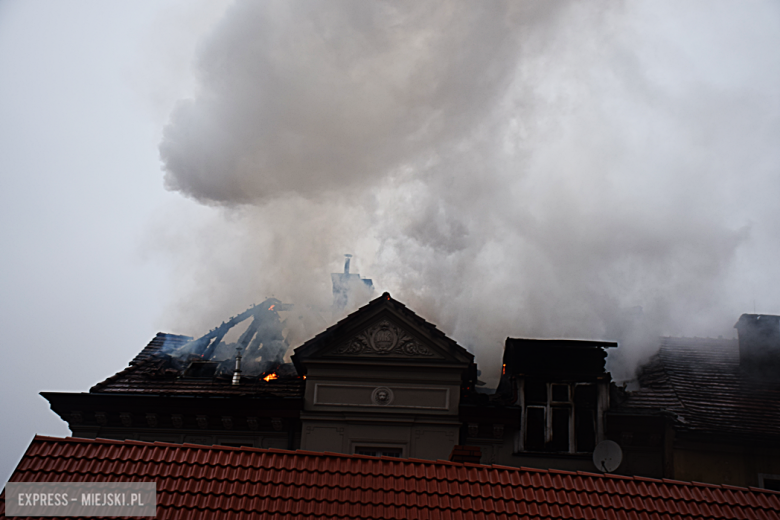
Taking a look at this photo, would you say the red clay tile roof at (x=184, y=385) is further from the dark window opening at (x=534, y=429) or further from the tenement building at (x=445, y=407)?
the dark window opening at (x=534, y=429)

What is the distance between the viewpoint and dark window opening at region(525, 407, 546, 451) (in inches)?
592

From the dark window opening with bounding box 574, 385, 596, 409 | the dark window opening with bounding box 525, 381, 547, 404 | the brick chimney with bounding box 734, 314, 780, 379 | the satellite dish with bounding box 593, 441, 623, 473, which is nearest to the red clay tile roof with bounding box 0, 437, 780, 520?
the satellite dish with bounding box 593, 441, 623, 473

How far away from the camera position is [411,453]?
1477 centimetres

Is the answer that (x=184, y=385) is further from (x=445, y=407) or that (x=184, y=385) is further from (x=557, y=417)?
(x=557, y=417)

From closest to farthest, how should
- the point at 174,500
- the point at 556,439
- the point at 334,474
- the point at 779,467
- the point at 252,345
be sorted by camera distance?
the point at 174,500
the point at 334,474
the point at 779,467
the point at 556,439
the point at 252,345

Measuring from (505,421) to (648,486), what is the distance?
494 centimetres

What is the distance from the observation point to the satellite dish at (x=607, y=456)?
14.1m

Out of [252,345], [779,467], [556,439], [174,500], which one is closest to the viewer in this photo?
[174,500]

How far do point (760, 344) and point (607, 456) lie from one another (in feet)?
20.2

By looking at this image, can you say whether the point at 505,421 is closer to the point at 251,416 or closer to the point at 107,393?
the point at 251,416

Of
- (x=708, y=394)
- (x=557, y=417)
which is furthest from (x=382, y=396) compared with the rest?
(x=708, y=394)

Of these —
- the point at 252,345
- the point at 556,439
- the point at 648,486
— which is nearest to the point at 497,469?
the point at 648,486

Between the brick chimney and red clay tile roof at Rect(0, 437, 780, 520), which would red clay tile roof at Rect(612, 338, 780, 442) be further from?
red clay tile roof at Rect(0, 437, 780, 520)

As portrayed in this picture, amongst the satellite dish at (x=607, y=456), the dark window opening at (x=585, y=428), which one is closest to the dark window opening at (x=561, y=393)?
the dark window opening at (x=585, y=428)
